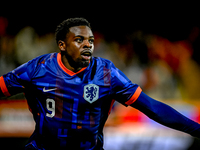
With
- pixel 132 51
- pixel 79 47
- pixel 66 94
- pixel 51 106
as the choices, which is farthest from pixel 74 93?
pixel 132 51

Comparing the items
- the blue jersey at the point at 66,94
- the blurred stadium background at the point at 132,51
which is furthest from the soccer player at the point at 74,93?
the blurred stadium background at the point at 132,51

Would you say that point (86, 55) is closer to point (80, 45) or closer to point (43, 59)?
point (80, 45)

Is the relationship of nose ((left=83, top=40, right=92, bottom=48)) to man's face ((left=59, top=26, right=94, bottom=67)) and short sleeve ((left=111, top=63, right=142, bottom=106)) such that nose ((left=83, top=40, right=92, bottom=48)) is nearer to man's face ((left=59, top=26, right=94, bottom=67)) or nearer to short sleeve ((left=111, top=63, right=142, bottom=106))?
man's face ((left=59, top=26, right=94, bottom=67))

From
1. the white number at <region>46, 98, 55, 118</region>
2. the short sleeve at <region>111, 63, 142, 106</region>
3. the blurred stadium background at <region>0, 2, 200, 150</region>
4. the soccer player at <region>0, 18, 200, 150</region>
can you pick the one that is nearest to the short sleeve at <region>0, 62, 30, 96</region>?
the soccer player at <region>0, 18, 200, 150</region>

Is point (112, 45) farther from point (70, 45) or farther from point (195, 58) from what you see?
point (70, 45)

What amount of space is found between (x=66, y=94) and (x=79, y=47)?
313mm

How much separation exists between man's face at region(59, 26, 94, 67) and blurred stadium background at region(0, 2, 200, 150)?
2937mm

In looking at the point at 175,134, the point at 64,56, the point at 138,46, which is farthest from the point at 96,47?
the point at 64,56

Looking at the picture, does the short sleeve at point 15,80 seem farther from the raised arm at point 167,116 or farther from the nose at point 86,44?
the raised arm at point 167,116

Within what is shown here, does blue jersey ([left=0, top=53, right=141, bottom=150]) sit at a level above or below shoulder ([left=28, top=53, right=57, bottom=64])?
below

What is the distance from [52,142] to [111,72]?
0.60 metres

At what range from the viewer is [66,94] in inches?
64.5

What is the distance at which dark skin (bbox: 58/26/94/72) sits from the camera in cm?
161

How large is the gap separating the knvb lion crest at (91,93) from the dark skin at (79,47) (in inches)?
5.5
